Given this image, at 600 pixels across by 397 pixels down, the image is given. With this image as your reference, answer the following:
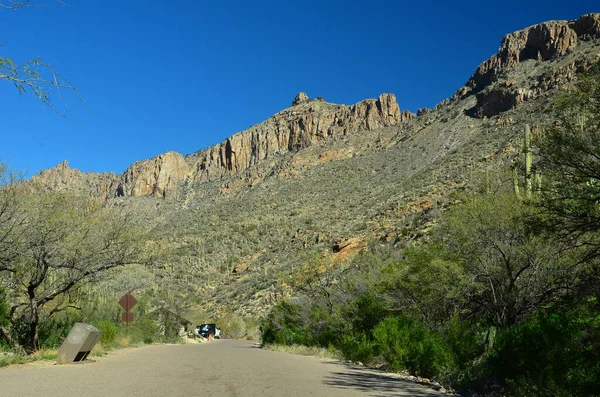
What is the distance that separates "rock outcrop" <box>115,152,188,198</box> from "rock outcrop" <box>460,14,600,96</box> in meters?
83.2

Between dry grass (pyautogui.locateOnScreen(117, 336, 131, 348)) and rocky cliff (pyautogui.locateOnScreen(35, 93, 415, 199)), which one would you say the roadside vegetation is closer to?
dry grass (pyautogui.locateOnScreen(117, 336, 131, 348))

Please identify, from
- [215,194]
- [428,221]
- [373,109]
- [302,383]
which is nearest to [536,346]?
[302,383]

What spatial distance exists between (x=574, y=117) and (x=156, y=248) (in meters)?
13.4

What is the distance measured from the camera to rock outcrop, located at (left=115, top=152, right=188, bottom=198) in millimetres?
153500

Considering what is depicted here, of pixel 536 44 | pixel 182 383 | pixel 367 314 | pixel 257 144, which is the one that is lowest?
pixel 182 383

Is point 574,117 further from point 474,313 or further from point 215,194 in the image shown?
point 215,194

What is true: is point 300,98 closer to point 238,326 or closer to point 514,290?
point 238,326

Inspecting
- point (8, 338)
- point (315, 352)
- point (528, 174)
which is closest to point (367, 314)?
point (315, 352)

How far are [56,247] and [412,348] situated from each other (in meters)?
10.7

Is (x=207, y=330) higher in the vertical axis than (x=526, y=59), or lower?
lower

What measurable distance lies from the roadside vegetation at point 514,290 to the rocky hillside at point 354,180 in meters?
10.4

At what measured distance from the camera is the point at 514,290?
619 inches

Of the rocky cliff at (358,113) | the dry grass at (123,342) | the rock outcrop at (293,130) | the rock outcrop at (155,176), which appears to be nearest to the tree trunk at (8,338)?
the dry grass at (123,342)

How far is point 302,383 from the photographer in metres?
10.9
